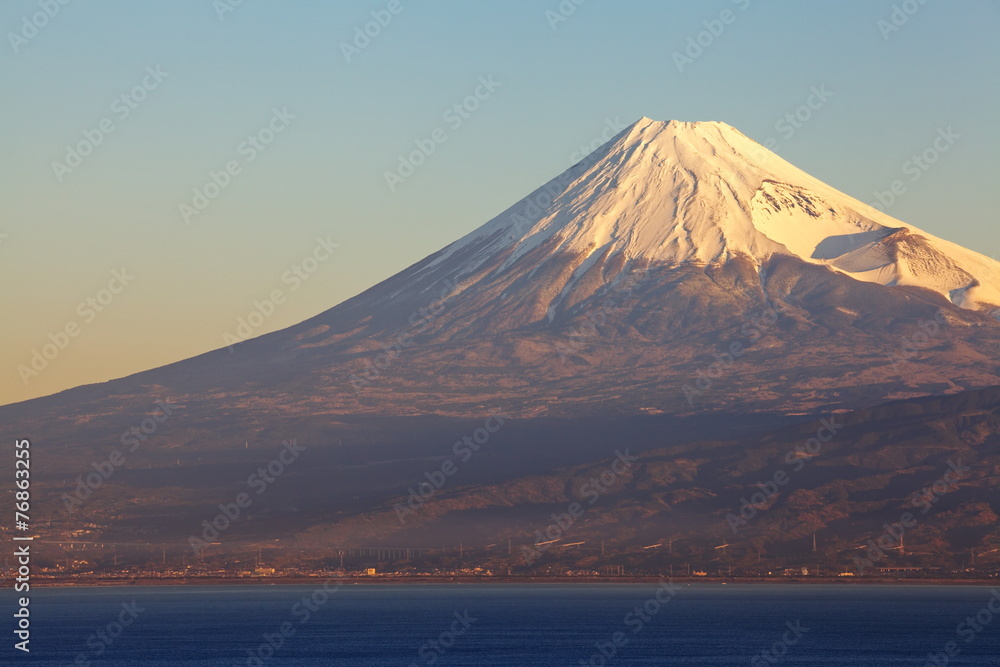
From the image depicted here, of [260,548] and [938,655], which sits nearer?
[938,655]

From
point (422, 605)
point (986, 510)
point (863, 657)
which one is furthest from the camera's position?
point (986, 510)

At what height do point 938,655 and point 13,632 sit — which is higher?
point 13,632

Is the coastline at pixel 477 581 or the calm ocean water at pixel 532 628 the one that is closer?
the calm ocean water at pixel 532 628

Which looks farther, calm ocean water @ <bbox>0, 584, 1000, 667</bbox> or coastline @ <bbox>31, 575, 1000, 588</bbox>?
coastline @ <bbox>31, 575, 1000, 588</bbox>

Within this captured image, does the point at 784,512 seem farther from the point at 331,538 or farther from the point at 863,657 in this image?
the point at 863,657

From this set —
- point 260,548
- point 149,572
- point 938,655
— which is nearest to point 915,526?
point 938,655

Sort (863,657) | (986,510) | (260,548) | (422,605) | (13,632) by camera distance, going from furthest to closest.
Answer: (260,548), (986,510), (422,605), (13,632), (863,657)

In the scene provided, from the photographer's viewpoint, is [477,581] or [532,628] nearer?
[532,628]
